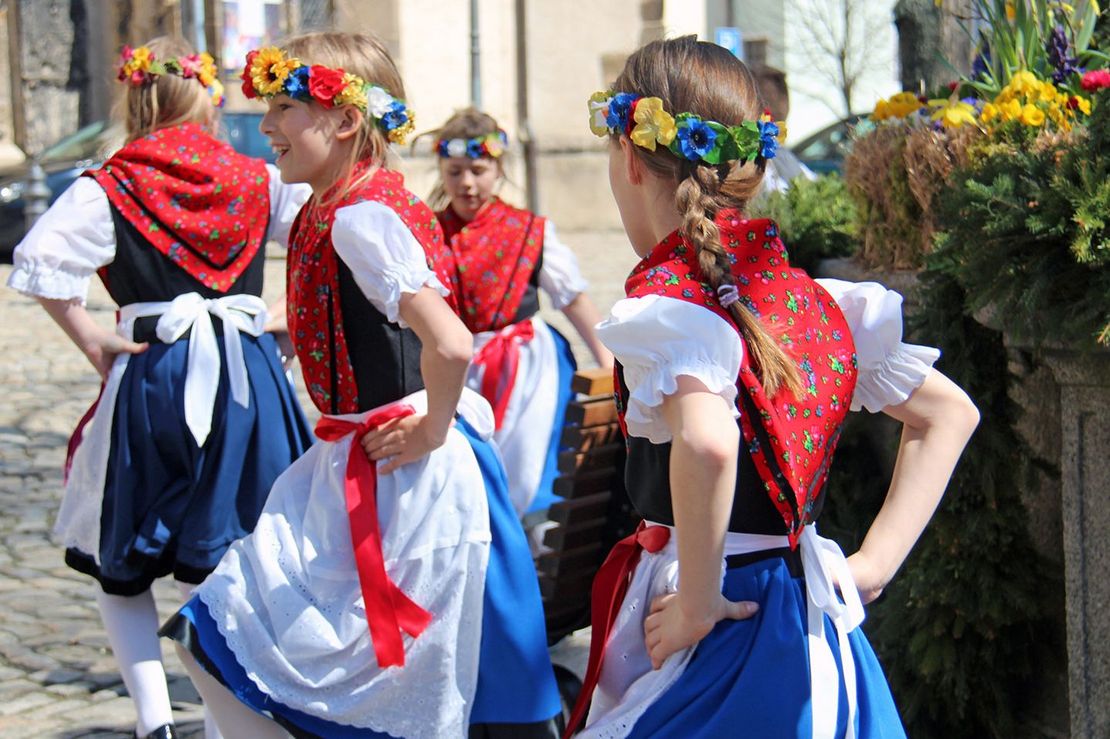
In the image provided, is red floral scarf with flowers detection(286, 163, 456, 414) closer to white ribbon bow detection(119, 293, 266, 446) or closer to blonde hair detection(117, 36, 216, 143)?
white ribbon bow detection(119, 293, 266, 446)

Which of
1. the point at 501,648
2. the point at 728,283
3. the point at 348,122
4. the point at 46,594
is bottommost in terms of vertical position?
the point at 46,594

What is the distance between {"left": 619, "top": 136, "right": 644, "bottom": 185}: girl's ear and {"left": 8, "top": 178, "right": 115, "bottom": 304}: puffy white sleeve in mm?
2038

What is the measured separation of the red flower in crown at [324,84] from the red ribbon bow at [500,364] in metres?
2.05

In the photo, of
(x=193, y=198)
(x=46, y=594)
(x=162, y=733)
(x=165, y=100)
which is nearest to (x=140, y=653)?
(x=162, y=733)

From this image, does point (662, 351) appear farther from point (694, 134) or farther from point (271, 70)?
point (271, 70)

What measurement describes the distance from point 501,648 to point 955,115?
1942 millimetres

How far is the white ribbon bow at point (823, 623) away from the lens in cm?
207

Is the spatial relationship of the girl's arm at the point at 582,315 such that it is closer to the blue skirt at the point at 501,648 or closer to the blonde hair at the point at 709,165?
the blue skirt at the point at 501,648

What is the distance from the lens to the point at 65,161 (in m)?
14.4

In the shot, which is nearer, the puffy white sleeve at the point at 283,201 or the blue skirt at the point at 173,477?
the blue skirt at the point at 173,477

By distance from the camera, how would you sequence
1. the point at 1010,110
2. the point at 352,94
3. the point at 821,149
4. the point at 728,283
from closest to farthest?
the point at 728,283, the point at 352,94, the point at 1010,110, the point at 821,149

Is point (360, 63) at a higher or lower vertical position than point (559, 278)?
higher

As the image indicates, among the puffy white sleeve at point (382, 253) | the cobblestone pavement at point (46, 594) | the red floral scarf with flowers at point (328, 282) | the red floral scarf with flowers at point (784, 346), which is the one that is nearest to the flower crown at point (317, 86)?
the red floral scarf with flowers at point (328, 282)

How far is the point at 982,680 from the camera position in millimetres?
3502
